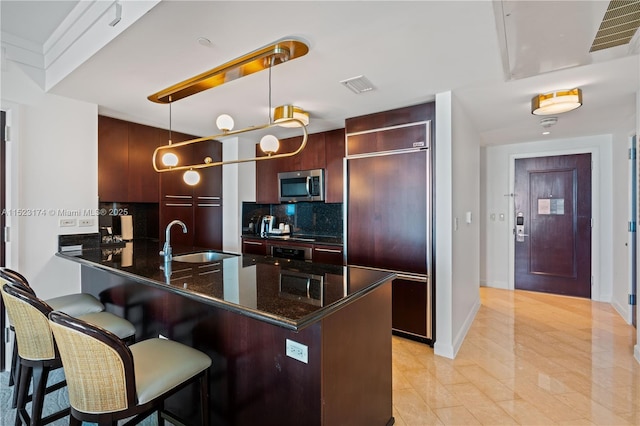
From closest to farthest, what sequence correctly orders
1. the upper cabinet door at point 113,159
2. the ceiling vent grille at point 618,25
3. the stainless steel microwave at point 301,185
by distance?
the ceiling vent grille at point 618,25 → the upper cabinet door at point 113,159 → the stainless steel microwave at point 301,185

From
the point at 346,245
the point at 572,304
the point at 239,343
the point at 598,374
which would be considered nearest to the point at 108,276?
the point at 239,343

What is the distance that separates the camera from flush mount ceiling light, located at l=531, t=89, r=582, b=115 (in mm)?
2586

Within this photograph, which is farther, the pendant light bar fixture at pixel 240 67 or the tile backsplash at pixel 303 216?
the tile backsplash at pixel 303 216

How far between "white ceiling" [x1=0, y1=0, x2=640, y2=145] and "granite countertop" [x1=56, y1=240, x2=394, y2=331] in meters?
1.35

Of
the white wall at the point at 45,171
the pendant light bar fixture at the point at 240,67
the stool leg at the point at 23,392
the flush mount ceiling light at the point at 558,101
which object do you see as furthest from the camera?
the flush mount ceiling light at the point at 558,101

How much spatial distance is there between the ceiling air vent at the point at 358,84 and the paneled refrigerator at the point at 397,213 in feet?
2.08

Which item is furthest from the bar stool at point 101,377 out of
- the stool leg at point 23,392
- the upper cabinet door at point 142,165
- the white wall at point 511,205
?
the white wall at point 511,205

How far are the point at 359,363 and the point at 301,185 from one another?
2.85 meters

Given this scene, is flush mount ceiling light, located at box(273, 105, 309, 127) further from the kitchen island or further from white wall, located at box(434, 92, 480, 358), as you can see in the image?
the kitchen island

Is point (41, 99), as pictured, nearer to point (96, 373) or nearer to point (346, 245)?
point (96, 373)

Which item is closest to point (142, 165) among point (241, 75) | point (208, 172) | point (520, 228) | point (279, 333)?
point (208, 172)

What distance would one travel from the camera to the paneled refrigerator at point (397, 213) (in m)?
2.88

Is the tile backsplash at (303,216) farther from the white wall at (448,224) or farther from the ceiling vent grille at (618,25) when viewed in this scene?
the ceiling vent grille at (618,25)

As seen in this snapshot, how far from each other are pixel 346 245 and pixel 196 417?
6.84ft
